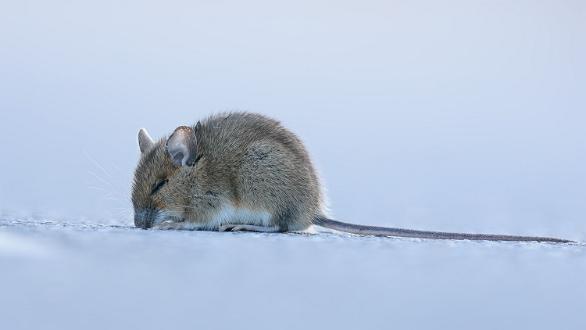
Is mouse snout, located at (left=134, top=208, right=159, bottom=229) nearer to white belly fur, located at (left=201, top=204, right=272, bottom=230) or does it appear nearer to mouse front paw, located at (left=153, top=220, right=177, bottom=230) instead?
mouse front paw, located at (left=153, top=220, right=177, bottom=230)

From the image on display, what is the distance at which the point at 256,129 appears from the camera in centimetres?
795

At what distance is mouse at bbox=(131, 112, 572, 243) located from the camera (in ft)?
24.9

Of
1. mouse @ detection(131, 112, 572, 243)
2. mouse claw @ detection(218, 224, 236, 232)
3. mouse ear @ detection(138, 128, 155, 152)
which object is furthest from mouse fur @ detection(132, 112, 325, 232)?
mouse ear @ detection(138, 128, 155, 152)

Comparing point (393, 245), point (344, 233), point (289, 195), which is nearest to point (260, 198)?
point (289, 195)

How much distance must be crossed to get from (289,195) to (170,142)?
42.9 inches

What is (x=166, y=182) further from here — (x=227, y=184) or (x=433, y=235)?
(x=433, y=235)

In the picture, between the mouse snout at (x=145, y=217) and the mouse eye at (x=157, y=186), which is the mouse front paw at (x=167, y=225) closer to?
the mouse snout at (x=145, y=217)

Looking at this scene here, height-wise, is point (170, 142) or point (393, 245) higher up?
point (170, 142)

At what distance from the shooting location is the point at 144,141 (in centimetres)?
831

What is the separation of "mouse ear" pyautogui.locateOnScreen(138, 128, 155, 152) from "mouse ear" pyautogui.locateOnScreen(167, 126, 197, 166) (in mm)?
630

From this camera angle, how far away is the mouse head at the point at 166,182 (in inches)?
299

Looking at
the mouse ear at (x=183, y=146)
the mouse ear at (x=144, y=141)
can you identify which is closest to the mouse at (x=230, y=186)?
the mouse ear at (x=183, y=146)

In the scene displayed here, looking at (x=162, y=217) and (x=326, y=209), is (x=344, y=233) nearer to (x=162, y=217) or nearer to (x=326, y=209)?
(x=326, y=209)

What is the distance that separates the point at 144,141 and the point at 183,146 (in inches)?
32.7
